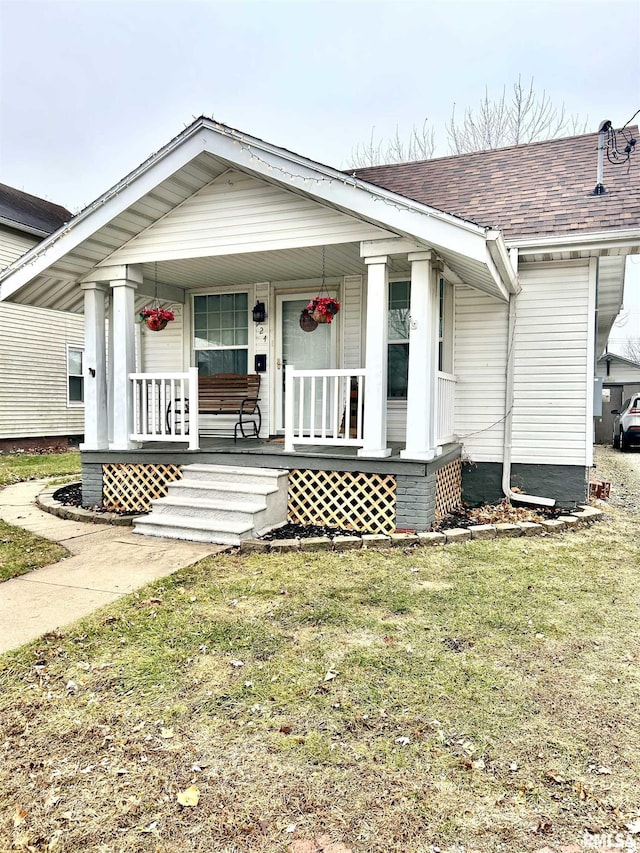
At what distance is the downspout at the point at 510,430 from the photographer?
249 inches

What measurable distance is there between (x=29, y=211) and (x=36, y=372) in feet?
14.8

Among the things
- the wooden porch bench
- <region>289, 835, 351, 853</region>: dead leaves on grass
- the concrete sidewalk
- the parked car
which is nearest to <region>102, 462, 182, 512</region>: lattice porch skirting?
the concrete sidewalk

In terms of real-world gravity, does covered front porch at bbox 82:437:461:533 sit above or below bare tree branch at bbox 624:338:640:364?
below

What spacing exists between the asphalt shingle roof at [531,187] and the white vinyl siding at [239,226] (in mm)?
1743

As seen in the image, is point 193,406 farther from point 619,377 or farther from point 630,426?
point 619,377

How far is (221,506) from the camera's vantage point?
5320 millimetres

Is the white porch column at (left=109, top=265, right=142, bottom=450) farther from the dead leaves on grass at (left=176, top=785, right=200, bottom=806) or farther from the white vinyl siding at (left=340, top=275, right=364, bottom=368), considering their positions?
the dead leaves on grass at (left=176, top=785, right=200, bottom=806)

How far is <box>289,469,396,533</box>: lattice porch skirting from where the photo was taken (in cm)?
543

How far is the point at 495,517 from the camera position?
5988mm

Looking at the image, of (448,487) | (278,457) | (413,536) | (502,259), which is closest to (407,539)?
(413,536)

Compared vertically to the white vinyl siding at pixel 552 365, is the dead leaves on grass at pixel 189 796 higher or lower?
lower

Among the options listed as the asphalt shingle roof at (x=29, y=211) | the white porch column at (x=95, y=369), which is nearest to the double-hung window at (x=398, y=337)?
the white porch column at (x=95, y=369)

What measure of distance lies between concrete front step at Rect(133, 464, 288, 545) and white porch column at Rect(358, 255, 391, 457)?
1.02 metres

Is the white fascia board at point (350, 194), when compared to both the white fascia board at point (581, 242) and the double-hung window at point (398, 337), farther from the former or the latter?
the double-hung window at point (398, 337)
